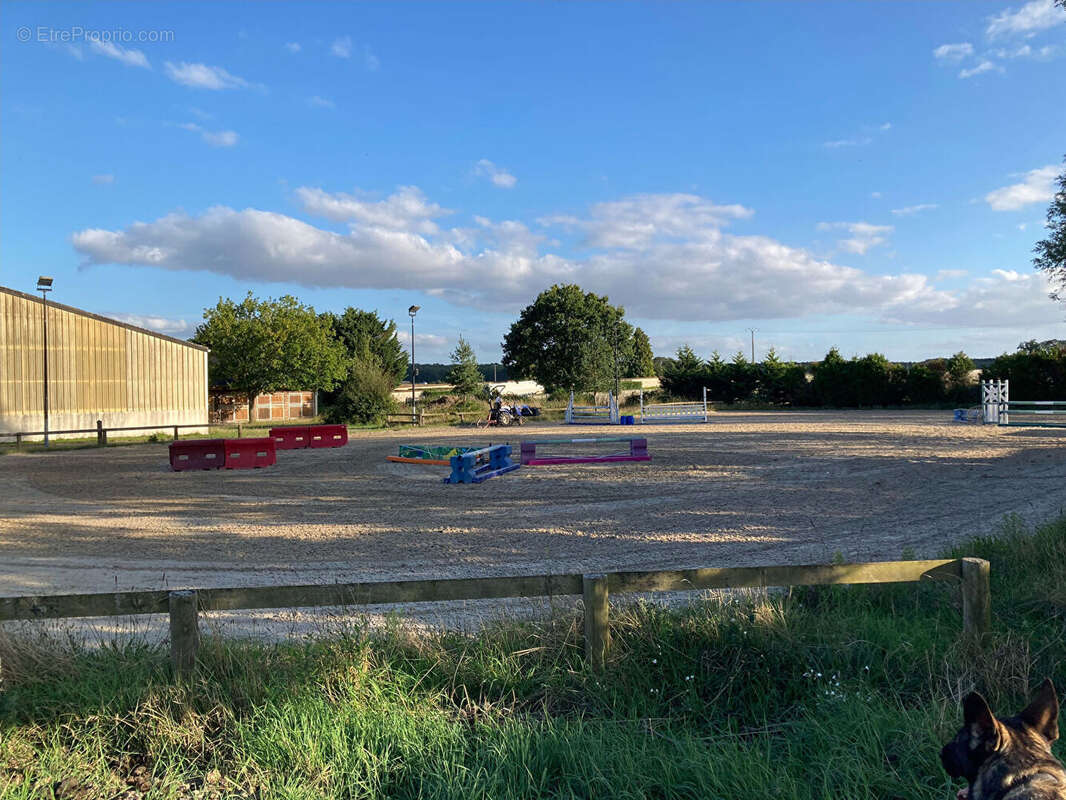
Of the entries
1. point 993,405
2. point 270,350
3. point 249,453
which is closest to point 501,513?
point 249,453

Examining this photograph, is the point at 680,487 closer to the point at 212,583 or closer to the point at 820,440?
the point at 212,583

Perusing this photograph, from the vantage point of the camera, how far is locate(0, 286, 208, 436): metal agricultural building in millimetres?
28859

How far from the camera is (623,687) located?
4.01m

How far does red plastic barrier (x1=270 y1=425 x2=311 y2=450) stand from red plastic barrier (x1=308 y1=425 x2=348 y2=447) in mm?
192

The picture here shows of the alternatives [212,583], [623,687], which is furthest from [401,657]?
[212,583]

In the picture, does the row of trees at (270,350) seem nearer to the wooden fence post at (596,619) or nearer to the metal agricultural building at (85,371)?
the metal agricultural building at (85,371)

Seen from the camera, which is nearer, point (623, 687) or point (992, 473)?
point (623, 687)

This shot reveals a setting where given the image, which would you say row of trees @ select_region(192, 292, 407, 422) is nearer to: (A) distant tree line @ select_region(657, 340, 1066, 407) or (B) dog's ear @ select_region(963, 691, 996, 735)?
(A) distant tree line @ select_region(657, 340, 1066, 407)

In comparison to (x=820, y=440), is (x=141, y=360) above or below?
above

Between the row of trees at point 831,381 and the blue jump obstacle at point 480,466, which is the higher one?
the row of trees at point 831,381

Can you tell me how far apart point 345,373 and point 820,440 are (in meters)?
35.2

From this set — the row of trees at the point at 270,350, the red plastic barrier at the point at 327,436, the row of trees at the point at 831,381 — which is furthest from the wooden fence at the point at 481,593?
the row of trees at the point at 831,381

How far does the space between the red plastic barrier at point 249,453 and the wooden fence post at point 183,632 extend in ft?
52.7

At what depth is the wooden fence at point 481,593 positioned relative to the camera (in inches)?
152
